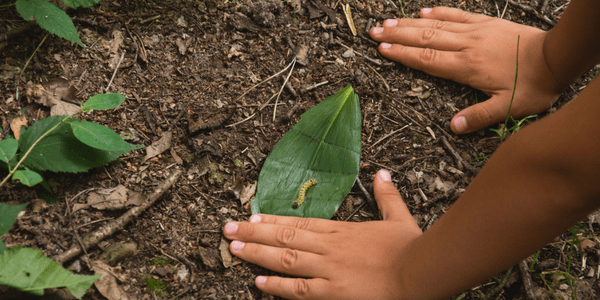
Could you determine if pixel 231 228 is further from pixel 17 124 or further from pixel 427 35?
pixel 427 35

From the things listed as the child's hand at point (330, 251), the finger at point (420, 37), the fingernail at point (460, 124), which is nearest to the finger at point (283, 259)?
the child's hand at point (330, 251)

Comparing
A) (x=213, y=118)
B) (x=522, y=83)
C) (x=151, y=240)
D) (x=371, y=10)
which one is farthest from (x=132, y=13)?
(x=522, y=83)

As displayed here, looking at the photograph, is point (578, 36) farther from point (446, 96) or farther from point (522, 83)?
point (446, 96)

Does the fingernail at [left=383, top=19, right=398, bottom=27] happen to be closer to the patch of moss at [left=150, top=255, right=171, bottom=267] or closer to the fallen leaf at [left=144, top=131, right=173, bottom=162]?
the fallen leaf at [left=144, top=131, right=173, bottom=162]

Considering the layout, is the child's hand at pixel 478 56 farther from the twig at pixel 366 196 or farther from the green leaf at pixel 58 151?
the green leaf at pixel 58 151

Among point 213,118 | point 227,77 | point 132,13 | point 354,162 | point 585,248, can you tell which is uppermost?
point 132,13

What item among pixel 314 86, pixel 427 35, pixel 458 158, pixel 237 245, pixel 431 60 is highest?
pixel 427 35

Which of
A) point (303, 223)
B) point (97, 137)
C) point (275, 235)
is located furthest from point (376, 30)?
point (97, 137)
